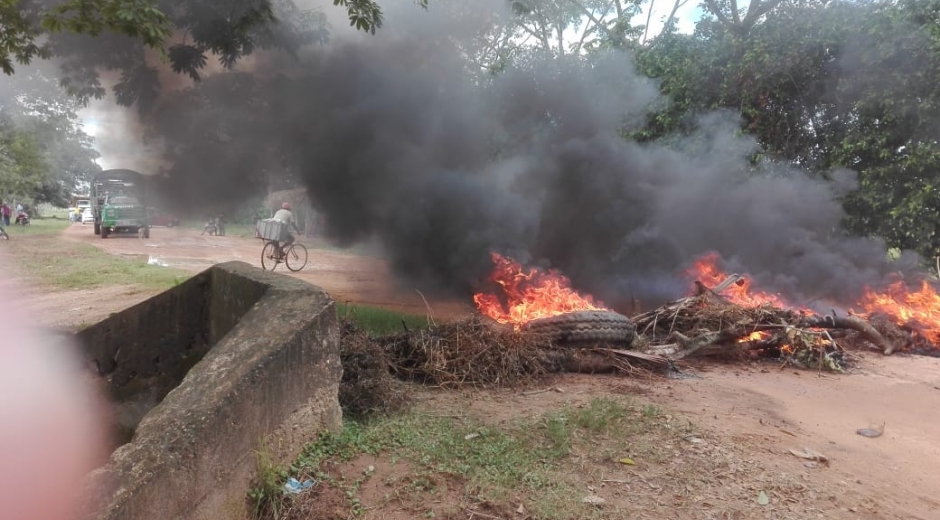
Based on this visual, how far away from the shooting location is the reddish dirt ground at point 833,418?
9.61 ft

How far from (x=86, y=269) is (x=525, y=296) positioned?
9.58 m

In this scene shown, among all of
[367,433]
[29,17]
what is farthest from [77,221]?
[367,433]

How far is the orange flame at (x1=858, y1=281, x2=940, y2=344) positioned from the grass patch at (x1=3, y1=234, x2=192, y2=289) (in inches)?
421

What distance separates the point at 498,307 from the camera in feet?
25.2

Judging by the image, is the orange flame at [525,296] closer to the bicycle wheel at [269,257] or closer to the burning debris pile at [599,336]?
the burning debris pile at [599,336]

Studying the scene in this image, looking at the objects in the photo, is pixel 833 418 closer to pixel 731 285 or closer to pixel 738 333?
pixel 738 333

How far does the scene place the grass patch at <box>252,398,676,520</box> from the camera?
270 centimetres

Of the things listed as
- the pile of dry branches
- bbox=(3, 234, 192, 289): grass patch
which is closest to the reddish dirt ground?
the pile of dry branches

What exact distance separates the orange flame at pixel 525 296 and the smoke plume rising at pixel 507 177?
0.48 meters

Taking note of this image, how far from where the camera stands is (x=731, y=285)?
8.04 m

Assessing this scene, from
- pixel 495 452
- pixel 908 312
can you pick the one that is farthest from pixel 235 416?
pixel 908 312

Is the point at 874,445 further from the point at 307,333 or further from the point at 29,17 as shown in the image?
the point at 29,17

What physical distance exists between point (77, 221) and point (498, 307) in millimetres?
41654

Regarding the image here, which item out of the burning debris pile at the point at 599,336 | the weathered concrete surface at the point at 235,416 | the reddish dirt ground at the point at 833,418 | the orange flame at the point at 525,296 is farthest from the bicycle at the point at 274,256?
the weathered concrete surface at the point at 235,416
